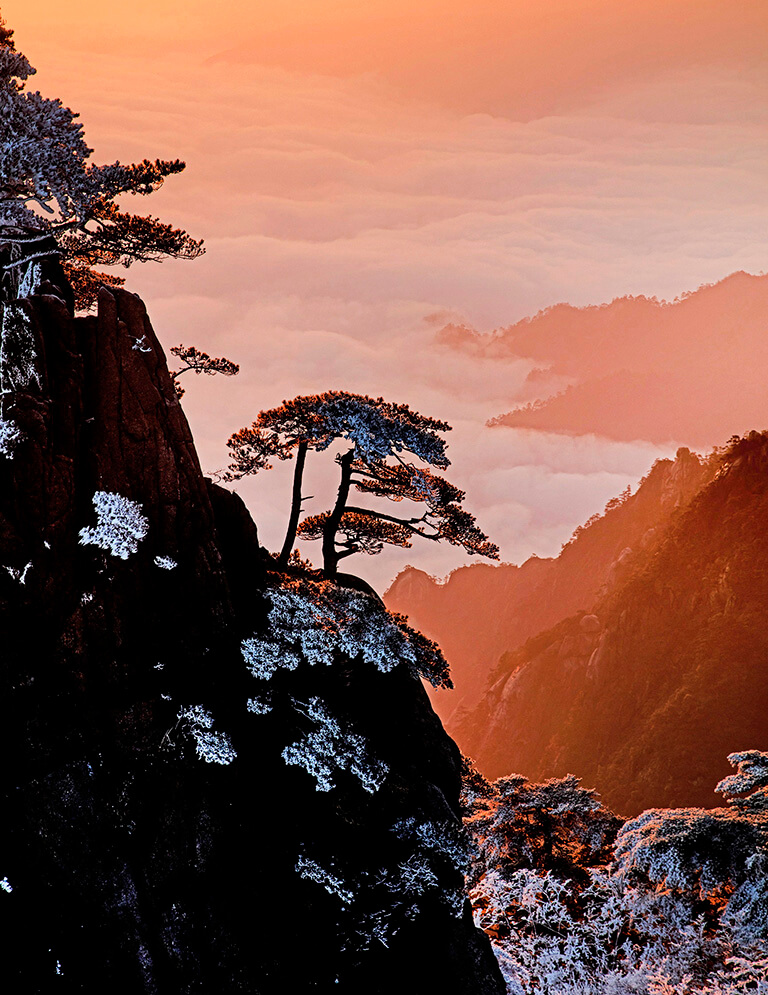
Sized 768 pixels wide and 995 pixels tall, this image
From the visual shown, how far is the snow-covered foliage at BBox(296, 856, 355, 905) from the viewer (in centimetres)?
1556

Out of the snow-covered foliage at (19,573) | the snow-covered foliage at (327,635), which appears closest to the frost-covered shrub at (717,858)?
the snow-covered foliage at (327,635)

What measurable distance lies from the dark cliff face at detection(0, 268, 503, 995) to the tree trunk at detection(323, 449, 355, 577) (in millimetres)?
3727

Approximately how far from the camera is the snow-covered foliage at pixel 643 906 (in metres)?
18.9

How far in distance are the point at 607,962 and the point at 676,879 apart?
3.34 m

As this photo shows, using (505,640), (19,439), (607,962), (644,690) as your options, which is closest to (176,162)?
(19,439)

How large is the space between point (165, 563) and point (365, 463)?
22.6 feet

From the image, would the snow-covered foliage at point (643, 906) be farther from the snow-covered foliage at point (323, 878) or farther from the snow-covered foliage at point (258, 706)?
the snow-covered foliage at point (258, 706)

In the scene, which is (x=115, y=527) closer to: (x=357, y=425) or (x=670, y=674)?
(x=357, y=425)

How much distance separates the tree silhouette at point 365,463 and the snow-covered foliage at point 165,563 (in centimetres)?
458

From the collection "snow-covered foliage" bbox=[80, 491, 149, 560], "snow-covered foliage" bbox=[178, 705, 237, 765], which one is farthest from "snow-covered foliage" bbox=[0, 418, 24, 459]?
"snow-covered foliage" bbox=[178, 705, 237, 765]

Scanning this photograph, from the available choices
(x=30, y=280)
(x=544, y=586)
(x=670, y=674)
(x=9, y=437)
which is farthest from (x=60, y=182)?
(x=544, y=586)

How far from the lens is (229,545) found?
18531mm

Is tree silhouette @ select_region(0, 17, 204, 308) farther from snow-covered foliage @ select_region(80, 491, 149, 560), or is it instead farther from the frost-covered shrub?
the frost-covered shrub

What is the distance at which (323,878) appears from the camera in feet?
51.3
